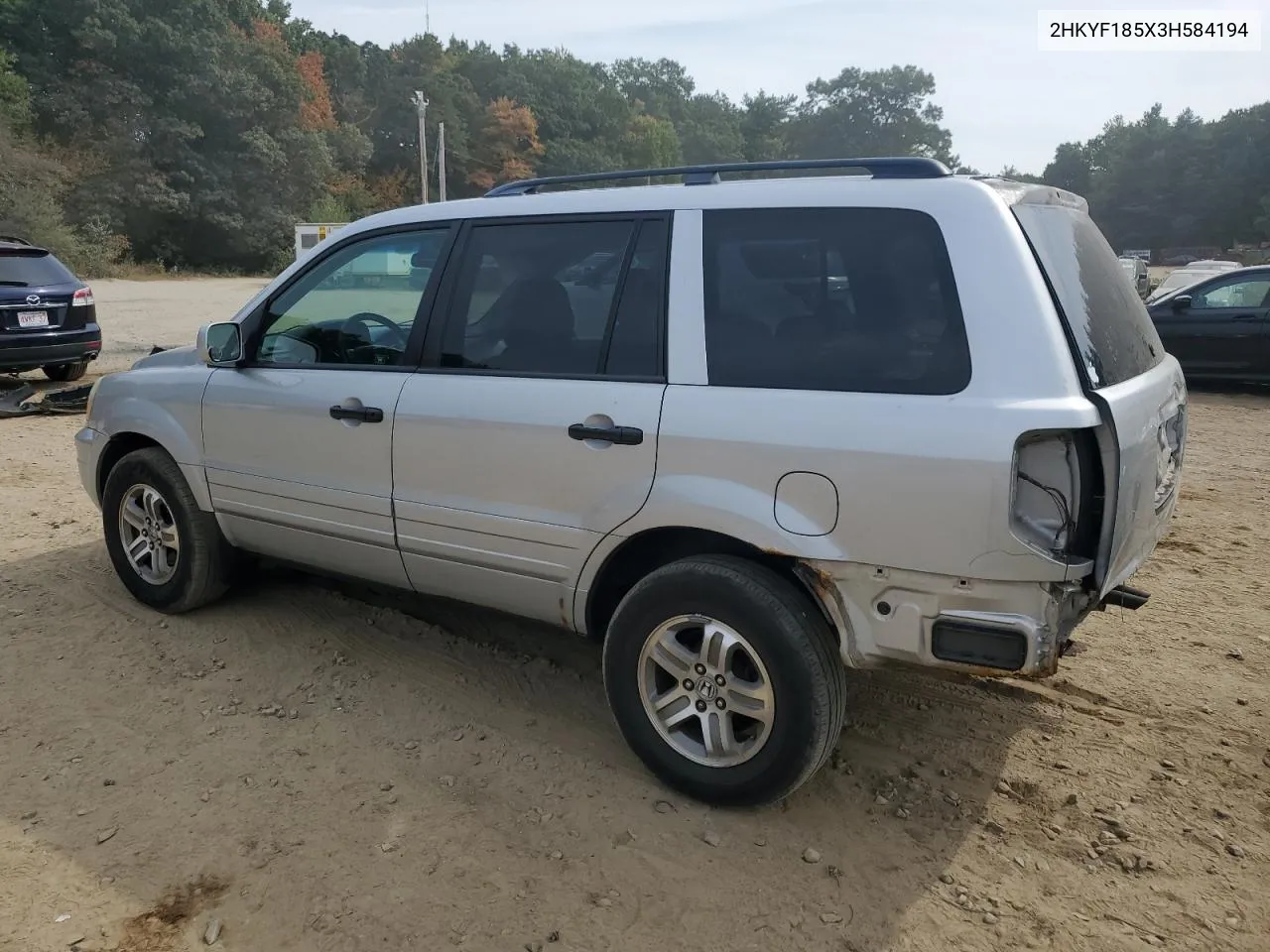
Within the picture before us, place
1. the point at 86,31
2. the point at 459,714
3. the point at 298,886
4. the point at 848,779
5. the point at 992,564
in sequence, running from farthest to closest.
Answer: the point at 86,31 < the point at 459,714 < the point at 848,779 < the point at 298,886 < the point at 992,564

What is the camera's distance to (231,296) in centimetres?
3053

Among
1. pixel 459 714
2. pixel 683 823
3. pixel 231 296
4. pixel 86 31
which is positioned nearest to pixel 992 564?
pixel 683 823

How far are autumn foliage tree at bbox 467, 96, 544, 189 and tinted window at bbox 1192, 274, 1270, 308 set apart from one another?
66.9m

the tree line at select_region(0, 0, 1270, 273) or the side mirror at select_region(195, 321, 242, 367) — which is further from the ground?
the tree line at select_region(0, 0, 1270, 273)

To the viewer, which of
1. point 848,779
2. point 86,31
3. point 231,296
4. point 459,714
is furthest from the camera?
point 86,31

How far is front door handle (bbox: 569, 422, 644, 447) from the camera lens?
9.97ft

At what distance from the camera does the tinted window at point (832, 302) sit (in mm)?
2682

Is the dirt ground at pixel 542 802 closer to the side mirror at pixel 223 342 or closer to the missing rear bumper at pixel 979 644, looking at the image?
the missing rear bumper at pixel 979 644

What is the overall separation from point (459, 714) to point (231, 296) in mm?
30103

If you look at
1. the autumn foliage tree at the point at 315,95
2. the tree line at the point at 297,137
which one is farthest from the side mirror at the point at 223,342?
the autumn foliage tree at the point at 315,95

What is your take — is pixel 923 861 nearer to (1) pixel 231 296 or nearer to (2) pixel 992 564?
(2) pixel 992 564

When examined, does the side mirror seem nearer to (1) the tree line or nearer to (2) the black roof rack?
(2) the black roof rack

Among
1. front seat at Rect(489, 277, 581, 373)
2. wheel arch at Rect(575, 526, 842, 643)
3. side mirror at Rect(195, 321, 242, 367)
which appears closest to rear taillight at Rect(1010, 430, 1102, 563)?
wheel arch at Rect(575, 526, 842, 643)

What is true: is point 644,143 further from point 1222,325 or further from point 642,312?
point 642,312
